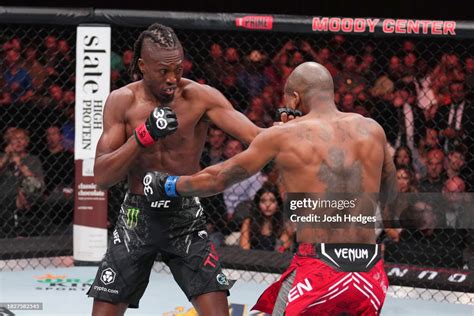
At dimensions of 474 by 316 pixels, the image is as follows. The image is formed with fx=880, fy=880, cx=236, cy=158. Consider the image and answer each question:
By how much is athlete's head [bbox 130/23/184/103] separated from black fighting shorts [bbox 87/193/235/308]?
393 mm

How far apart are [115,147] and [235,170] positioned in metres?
0.55

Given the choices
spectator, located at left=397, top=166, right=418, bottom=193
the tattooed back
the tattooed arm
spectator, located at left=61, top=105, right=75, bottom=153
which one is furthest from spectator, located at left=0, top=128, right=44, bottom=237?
the tattooed back

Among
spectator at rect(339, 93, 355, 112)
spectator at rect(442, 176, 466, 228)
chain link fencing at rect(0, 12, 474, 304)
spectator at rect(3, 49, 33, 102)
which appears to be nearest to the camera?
spectator at rect(442, 176, 466, 228)

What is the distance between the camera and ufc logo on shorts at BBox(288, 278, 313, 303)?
2513 mm

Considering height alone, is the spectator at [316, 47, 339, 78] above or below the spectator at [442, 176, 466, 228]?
above

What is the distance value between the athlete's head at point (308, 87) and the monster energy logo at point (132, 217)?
2.49ft

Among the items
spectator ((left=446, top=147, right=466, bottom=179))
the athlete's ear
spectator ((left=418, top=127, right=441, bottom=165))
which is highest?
spectator ((left=418, top=127, right=441, bottom=165))

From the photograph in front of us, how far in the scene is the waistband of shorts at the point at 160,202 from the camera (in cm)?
306

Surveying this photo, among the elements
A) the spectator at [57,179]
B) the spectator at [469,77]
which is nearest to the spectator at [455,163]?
the spectator at [469,77]

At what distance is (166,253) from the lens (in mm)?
3088

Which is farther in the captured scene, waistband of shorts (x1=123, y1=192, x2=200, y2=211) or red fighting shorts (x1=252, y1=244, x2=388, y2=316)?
waistband of shorts (x1=123, y1=192, x2=200, y2=211)

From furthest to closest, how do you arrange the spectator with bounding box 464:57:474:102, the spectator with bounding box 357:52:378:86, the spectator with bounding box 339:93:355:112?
1. the spectator with bounding box 357:52:378:86
2. the spectator with bounding box 339:93:355:112
3. the spectator with bounding box 464:57:474:102

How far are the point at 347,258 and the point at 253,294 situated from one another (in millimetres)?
2169

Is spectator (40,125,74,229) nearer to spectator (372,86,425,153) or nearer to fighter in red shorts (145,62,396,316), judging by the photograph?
spectator (372,86,425,153)
